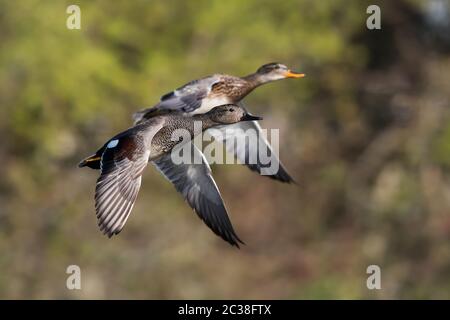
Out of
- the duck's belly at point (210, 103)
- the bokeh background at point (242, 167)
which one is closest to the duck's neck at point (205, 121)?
the duck's belly at point (210, 103)

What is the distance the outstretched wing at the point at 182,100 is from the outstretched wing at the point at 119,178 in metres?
0.76

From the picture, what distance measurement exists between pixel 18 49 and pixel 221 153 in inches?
159

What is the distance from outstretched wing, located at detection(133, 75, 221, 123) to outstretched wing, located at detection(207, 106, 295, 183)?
40.1 inches

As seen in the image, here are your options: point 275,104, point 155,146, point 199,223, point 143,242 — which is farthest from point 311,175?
point 155,146

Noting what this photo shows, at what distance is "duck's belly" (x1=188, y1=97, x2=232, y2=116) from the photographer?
34.9ft

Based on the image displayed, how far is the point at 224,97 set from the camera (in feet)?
36.5

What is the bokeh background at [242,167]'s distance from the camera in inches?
775

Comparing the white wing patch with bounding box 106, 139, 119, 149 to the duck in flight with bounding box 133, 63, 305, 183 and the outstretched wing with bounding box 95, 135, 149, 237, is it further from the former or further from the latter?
the duck in flight with bounding box 133, 63, 305, 183

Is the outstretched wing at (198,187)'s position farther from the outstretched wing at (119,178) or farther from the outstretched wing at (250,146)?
the outstretched wing at (119,178)

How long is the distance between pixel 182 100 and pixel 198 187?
31.7 inches

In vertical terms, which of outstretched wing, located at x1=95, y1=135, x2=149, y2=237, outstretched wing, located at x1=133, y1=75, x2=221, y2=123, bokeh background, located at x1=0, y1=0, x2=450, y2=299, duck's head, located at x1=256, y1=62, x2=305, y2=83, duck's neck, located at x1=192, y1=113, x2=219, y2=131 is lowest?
outstretched wing, located at x1=95, y1=135, x2=149, y2=237

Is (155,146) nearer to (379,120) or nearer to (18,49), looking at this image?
(18,49)

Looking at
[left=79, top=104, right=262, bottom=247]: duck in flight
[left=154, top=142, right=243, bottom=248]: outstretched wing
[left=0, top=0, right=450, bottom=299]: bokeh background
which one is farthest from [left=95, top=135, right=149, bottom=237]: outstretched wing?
[left=0, top=0, right=450, bottom=299]: bokeh background

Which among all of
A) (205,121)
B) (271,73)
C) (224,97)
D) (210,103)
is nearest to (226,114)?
(205,121)
